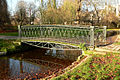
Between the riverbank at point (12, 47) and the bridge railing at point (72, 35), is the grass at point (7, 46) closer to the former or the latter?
the riverbank at point (12, 47)

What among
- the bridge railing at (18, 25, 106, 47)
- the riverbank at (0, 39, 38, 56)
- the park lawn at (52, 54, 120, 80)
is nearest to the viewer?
the park lawn at (52, 54, 120, 80)

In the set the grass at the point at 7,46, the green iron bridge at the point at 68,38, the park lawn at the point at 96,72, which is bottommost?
the park lawn at the point at 96,72

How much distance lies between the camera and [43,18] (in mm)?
22203

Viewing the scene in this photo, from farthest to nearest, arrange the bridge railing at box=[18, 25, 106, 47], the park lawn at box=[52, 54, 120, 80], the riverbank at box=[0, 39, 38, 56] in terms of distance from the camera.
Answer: the riverbank at box=[0, 39, 38, 56] < the bridge railing at box=[18, 25, 106, 47] < the park lawn at box=[52, 54, 120, 80]

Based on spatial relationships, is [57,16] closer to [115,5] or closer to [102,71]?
[102,71]

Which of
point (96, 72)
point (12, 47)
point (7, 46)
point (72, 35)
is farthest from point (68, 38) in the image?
point (96, 72)

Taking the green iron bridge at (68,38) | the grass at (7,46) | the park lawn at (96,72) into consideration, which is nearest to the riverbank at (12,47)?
the grass at (7,46)

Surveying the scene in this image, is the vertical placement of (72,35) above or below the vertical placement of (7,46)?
above

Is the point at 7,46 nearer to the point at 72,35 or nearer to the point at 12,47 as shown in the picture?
the point at 12,47

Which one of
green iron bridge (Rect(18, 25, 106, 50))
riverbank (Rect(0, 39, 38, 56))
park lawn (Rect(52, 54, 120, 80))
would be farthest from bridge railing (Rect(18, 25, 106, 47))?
park lawn (Rect(52, 54, 120, 80))

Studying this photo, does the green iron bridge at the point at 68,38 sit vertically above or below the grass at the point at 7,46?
above

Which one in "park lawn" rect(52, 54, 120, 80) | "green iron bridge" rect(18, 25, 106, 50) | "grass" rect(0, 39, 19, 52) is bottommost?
"park lawn" rect(52, 54, 120, 80)

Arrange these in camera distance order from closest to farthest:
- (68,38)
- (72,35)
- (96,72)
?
(96,72)
(68,38)
(72,35)

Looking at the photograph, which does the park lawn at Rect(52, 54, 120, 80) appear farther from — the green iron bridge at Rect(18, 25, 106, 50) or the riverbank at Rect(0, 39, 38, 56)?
the riverbank at Rect(0, 39, 38, 56)
